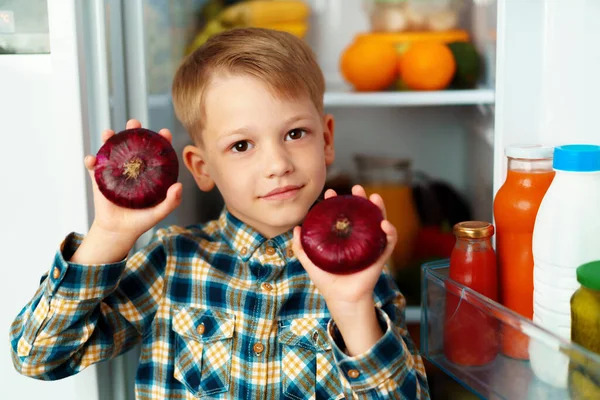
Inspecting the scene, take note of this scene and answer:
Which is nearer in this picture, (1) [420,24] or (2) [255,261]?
(2) [255,261]

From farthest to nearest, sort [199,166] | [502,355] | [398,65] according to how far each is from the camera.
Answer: [398,65] < [199,166] < [502,355]

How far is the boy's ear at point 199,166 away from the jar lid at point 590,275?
2.16 ft

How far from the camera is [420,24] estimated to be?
1771mm

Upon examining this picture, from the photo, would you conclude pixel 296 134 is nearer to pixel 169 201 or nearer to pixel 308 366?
pixel 169 201

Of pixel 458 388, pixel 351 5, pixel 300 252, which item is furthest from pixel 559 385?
pixel 351 5

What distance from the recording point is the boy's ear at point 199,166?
1.27 m

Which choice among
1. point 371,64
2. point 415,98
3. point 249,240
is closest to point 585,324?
point 249,240

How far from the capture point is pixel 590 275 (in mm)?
808

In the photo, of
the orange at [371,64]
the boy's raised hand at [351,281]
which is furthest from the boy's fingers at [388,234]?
the orange at [371,64]

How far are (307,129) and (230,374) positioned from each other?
0.41 m

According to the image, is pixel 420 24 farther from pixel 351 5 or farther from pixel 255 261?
pixel 255 261

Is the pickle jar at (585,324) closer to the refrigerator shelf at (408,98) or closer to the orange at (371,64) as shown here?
the refrigerator shelf at (408,98)

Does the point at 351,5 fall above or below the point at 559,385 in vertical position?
above

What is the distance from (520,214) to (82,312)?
66 cm
